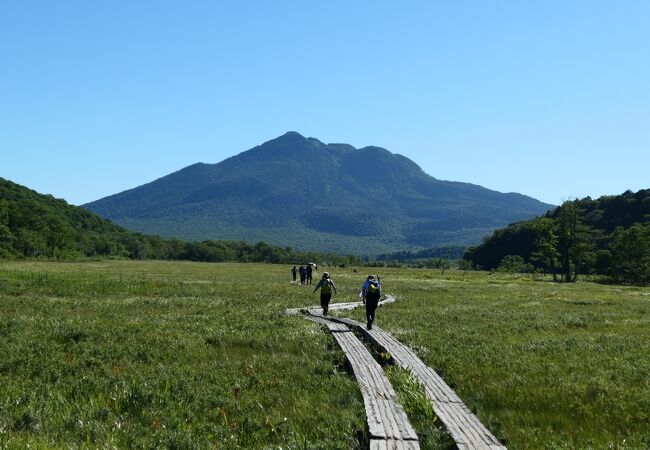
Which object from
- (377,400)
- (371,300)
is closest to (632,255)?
(371,300)

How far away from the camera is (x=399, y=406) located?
420 inches

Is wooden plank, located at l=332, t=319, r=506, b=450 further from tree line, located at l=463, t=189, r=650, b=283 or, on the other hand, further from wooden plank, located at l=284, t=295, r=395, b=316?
tree line, located at l=463, t=189, r=650, b=283

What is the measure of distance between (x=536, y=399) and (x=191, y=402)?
7164 millimetres

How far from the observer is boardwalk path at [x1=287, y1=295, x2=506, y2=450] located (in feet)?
29.1

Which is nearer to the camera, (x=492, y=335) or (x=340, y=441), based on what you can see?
(x=340, y=441)

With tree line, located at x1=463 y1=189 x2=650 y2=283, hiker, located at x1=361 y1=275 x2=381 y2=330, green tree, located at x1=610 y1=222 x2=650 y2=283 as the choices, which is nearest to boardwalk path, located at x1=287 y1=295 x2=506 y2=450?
hiker, located at x1=361 y1=275 x2=381 y2=330

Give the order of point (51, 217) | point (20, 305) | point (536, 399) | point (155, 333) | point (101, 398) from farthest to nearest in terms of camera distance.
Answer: point (51, 217), point (20, 305), point (155, 333), point (536, 399), point (101, 398)

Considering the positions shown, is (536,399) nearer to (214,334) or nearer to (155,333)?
(214,334)

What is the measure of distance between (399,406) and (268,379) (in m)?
4.04

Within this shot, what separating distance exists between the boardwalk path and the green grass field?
1.11 ft

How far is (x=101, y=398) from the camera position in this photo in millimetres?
11281

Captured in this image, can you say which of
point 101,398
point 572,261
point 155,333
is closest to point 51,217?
point 572,261

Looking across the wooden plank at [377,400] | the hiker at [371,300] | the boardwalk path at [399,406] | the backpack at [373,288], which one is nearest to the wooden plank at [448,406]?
the boardwalk path at [399,406]

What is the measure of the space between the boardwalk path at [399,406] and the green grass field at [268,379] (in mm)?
338
